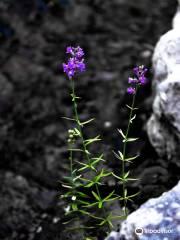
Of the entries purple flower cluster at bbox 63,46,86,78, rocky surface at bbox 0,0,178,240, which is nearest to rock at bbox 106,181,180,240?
rocky surface at bbox 0,0,178,240

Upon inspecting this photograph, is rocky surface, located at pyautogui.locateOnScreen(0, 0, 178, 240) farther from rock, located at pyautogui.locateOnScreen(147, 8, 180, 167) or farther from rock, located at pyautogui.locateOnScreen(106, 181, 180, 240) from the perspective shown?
rock, located at pyautogui.locateOnScreen(106, 181, 180, 240)

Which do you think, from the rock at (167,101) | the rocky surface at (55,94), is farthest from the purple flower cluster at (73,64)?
the rocky surface at (55,94)

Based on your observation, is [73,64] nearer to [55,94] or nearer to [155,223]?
[155,223]

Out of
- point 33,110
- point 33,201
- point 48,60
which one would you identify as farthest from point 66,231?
point 48,60

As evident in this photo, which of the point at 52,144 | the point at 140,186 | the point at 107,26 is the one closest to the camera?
the point at 140,186

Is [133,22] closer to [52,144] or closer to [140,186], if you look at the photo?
[52,144]

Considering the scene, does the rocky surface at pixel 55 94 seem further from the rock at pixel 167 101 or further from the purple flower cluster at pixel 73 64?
the purple flower cluster at pixel 73 64
